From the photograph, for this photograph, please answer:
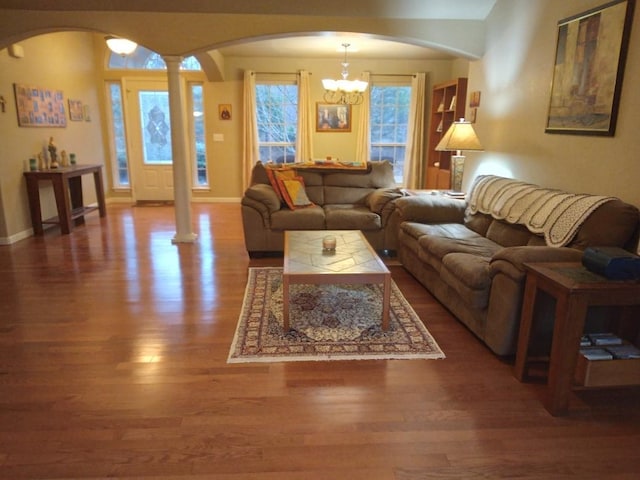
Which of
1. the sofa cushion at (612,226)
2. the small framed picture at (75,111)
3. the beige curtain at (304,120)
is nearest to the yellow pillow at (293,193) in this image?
the sofa cushion at (612,226)

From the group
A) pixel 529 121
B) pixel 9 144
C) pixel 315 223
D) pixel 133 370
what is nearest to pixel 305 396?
pixel 133 370

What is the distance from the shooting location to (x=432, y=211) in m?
4.18

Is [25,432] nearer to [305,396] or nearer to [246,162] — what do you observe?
[305,396]

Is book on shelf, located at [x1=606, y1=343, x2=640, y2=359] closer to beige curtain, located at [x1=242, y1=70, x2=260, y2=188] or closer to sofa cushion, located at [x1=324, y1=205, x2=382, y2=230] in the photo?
sofa cushion, located at [x1=324, y1=205, x2=382, y2=230]

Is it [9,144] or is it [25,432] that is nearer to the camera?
[25,432]

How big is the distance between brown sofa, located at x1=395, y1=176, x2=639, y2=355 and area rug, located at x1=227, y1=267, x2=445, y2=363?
1.10 feet

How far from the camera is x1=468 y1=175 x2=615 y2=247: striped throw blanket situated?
2746 mm

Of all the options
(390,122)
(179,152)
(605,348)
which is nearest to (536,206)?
(605,348)

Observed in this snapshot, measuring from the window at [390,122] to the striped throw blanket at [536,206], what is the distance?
12.7 ft

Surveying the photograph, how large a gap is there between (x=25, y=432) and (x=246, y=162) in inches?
240

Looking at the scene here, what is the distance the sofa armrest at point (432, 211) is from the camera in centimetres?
418

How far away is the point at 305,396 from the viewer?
87.0 inches

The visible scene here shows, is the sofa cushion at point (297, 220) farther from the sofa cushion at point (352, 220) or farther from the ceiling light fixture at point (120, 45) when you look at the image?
the ceiling light fixture at point (120, 45)

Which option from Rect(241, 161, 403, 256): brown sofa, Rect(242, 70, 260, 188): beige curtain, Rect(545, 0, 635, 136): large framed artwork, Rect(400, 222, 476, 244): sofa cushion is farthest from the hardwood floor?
Rect(242, 70, 260, 188): beige curtain
